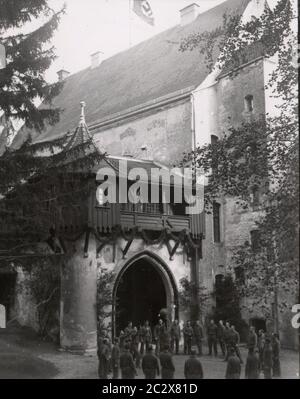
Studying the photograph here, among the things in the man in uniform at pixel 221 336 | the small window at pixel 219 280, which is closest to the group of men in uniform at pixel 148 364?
the man in uniform at pixel 221 336

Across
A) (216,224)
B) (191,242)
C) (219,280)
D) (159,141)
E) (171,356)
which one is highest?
(159,141)

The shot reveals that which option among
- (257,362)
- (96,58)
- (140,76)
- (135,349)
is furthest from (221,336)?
(96,58)

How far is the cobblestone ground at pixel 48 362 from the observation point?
48.7 feet

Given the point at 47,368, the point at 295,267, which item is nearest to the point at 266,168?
the point at 295,267

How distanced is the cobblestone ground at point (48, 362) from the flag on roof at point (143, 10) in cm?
1006

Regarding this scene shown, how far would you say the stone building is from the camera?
19922mm

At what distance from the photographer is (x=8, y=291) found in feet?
77.6

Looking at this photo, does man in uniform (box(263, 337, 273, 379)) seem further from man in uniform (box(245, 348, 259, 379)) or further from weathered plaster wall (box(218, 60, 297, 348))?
weathered plaster wall (box(218, 60, 297, 348))

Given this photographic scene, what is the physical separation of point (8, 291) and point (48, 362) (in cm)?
748

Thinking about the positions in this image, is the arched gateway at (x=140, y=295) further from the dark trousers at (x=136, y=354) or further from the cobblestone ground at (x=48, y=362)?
the dark trousers at (x=136, y=354)

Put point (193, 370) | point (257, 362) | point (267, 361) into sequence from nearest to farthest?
point (193, 370), point (257, 362), point (267, 361)

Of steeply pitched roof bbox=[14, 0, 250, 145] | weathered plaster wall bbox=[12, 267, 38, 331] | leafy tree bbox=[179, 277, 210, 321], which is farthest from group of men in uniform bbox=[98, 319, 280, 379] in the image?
steeply pitched roof bbox=[14, 0, 250, 145]

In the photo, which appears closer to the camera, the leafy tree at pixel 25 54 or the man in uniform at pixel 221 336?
the leafy tree at pixel 25 54

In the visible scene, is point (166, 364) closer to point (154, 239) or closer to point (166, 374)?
point (166, 374)
